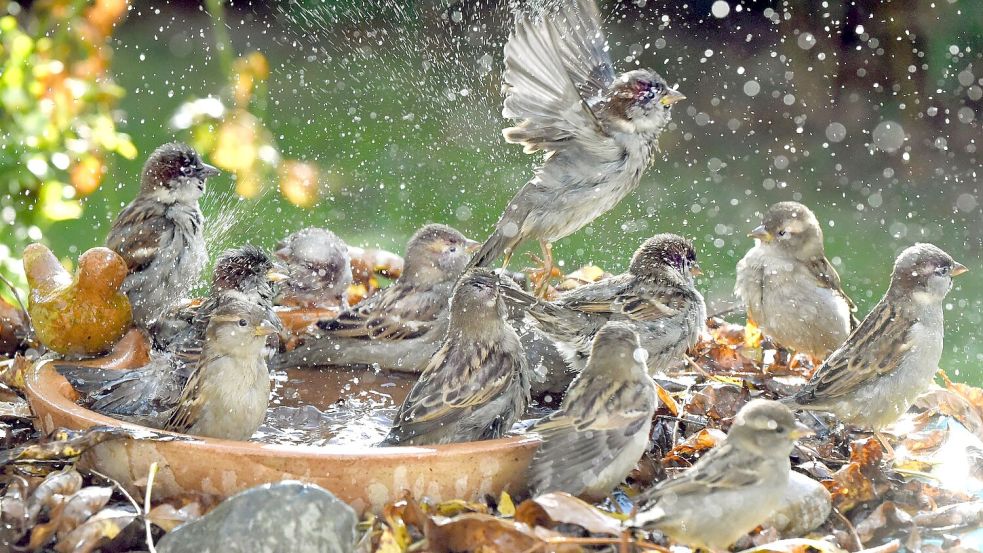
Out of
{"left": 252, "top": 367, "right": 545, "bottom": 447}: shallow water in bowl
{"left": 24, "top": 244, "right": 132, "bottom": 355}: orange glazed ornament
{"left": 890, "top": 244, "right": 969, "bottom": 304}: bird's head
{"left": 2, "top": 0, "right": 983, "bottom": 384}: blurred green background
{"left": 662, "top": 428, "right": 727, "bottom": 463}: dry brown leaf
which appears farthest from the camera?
{"left": 2, "top": 0, "right": 983, "bottom": 384}: blurred green background

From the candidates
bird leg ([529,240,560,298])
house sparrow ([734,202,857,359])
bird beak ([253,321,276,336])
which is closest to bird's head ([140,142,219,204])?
bird leg ([529,240,560,298])

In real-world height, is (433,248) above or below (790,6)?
below

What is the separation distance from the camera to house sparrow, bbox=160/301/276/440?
307 centimetres

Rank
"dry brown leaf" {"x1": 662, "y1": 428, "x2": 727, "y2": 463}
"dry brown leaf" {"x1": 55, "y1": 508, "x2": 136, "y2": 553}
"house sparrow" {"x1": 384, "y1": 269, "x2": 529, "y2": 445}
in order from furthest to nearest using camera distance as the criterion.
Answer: "dry brown leaf" {"x1": 662, "y1": 428, "x2": 727, "y2": 463} → "house sparrow" {"x1": 384, "y1": 269, "x2": 529, "y2": 445} → "dry brown leaf" {"x1": 55, "y1": 508, "x2": 136, "y2": 553}

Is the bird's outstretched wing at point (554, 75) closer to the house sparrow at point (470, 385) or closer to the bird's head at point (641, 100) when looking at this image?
the bird's head at point (641, 100)

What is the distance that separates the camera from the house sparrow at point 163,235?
4379 millimetres

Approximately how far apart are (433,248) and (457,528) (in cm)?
218

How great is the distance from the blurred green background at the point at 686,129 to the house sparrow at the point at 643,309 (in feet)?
9.88

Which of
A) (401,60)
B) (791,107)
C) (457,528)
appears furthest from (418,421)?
(401,60)

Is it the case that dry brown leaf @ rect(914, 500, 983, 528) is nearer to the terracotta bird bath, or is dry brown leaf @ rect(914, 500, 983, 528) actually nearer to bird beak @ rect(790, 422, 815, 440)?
bird beak @ rect(790, 422, 815, 440)

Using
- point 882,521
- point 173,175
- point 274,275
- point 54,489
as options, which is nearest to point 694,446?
point 882,521

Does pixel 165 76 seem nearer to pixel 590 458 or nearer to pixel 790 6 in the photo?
pixel 790 6

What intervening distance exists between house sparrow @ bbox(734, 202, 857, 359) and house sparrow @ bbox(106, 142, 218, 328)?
2.40 m

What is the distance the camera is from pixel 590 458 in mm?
2748
